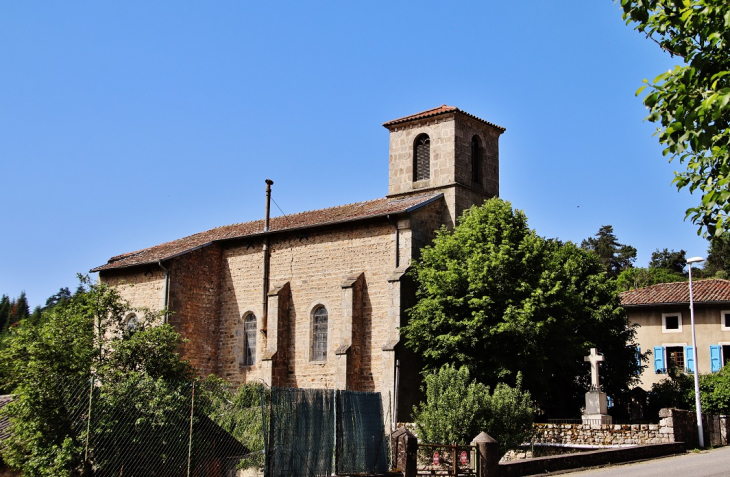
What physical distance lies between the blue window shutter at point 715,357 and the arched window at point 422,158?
17756 millimetres

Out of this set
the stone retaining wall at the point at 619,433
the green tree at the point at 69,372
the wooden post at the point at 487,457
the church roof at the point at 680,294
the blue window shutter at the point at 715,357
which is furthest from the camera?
the church roof at the point at 680,294

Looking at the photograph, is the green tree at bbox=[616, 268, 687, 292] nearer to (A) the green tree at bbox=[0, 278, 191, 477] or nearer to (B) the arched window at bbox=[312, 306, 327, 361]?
(B) the arched window at bbox=[312, 306, 327, 361]

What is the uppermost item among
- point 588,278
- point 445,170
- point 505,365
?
point 445,170

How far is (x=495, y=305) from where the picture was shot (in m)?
24.3

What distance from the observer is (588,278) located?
29766 millimetres

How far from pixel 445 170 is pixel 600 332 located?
900 cm

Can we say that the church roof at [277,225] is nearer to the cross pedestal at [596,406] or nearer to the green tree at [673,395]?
the cross pedestal at [596,406]

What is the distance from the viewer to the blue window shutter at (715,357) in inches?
1422

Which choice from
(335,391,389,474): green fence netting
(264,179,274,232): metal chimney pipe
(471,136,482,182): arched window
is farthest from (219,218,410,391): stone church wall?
(335,391,389,474): green fence netting

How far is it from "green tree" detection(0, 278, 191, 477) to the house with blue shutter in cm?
2641

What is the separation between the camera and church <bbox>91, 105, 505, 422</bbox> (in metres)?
26.9

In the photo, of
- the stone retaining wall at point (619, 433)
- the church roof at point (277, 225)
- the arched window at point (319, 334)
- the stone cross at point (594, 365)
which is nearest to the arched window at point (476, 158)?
the church roof at point (277, 225)

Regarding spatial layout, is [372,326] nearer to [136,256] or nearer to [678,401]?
[678,401]

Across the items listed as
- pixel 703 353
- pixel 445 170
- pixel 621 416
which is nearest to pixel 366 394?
pixel 445 170
